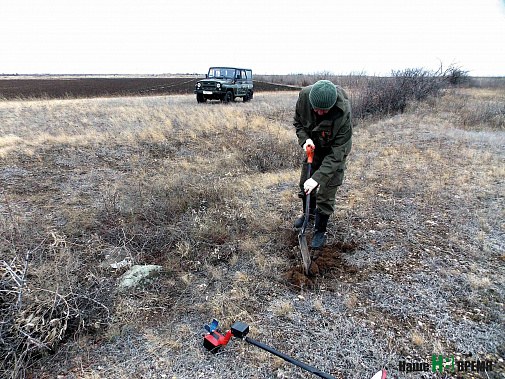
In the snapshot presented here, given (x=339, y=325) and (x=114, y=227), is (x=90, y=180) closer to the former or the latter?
(x=114, y=227)

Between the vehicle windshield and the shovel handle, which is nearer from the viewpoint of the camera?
the shovel handle

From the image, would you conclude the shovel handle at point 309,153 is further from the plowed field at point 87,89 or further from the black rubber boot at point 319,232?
the plowed field at point 87,89

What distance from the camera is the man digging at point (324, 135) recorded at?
272 centimetres

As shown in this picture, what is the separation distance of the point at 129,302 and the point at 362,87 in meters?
13.0

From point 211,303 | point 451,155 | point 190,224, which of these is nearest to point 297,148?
point 451,155

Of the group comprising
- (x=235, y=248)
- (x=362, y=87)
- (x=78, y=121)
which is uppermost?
(x=362, y=87)

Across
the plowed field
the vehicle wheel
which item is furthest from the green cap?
the plowed field

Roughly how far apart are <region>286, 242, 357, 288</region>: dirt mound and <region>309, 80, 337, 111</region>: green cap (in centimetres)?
153

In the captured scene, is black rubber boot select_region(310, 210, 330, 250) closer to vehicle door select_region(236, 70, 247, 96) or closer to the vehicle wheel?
the vehicle wheel

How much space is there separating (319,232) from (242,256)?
92 cm

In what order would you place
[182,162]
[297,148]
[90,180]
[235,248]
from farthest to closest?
Answer: [297,148], [182,162], [90,180], [235,248]

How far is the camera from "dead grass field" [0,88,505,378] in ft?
7.02

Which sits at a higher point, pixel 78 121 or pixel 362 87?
pixel 362 87

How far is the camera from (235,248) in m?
3.45
